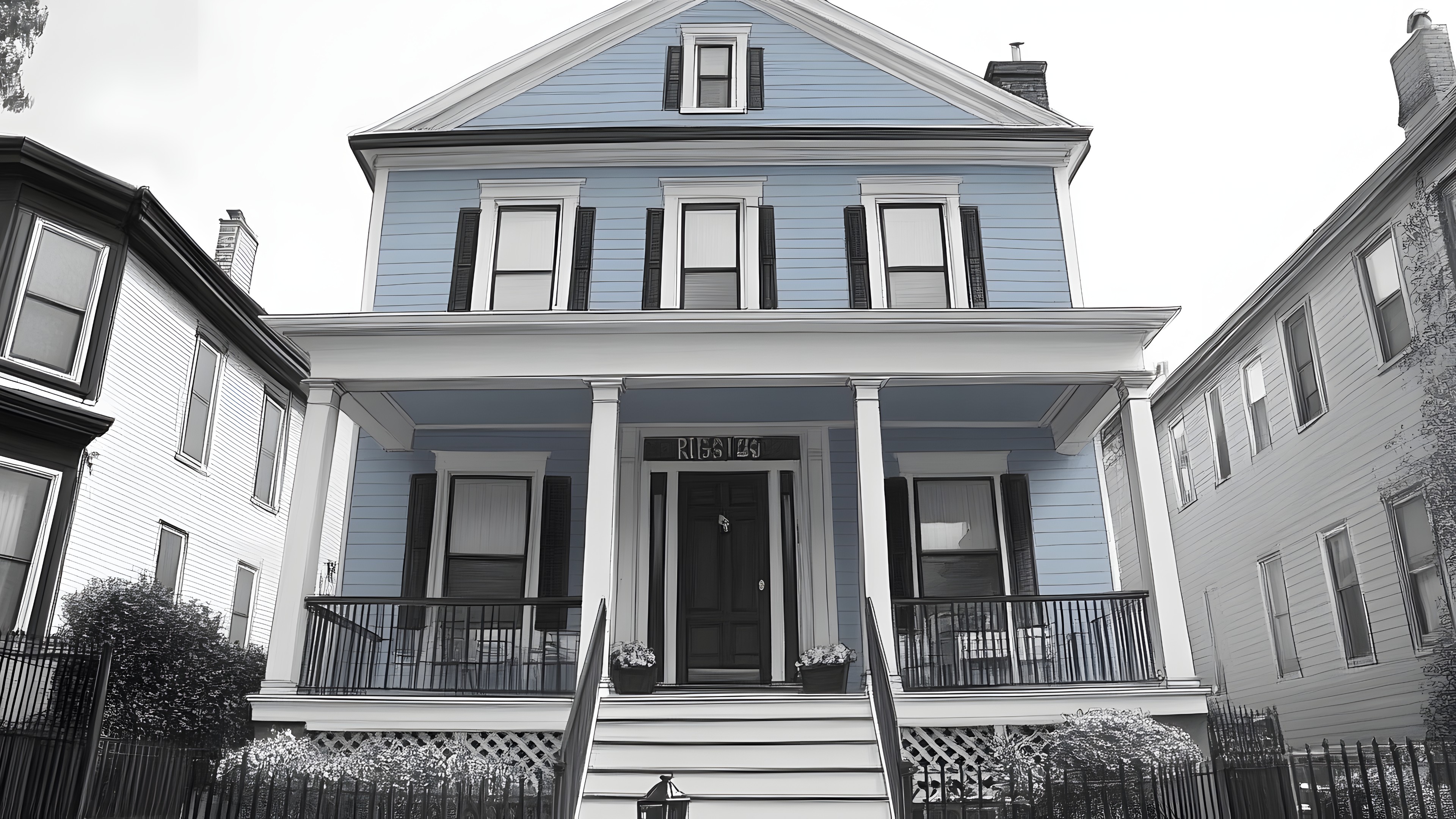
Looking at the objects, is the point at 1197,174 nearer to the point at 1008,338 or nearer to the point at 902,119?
the point at 902,119

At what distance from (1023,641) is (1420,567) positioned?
5.14 m

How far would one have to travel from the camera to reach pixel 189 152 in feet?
117

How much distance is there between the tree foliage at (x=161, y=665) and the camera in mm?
11492

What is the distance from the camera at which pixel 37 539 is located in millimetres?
12148

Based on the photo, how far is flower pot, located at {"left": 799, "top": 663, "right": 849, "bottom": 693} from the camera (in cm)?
1024

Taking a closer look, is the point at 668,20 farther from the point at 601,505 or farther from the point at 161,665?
the point at 161,665

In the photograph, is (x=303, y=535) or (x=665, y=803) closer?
(x=665, y=803)

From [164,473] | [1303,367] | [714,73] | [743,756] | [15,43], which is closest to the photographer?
[743,756]

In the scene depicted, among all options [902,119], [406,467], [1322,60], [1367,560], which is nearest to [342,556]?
[406,467]

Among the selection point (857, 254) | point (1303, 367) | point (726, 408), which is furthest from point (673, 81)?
point (1303, 367)

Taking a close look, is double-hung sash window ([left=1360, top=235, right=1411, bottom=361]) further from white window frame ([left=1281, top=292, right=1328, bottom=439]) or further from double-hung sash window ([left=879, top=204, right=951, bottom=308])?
double-hung sash window ([left=879, top=204, right=951, bottom=308])

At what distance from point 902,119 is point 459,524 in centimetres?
746

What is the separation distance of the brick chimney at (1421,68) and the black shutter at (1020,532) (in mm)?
6692

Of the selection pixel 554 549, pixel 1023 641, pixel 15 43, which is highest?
pixel 15 43
